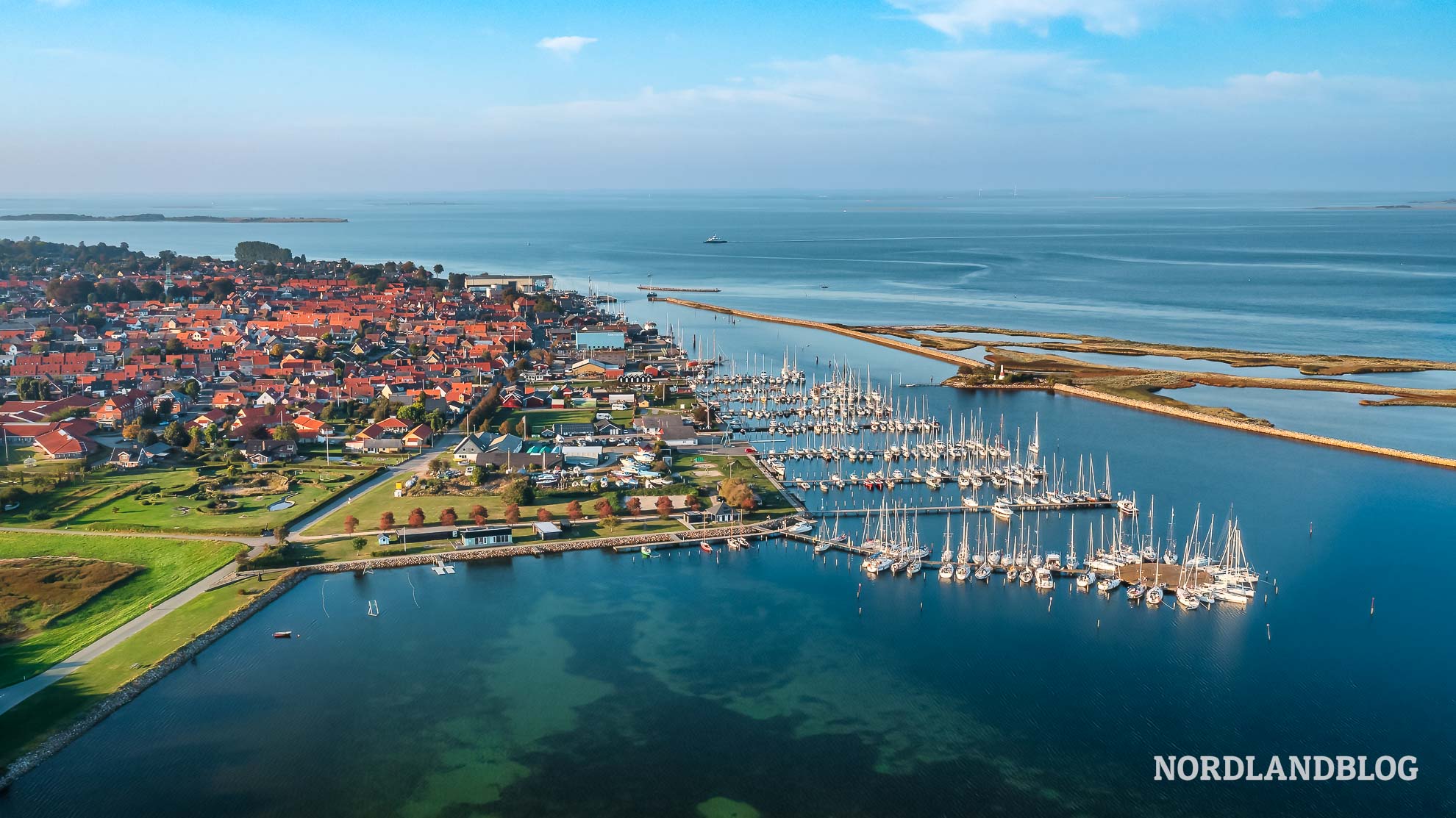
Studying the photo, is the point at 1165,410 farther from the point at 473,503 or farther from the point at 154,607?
the point at 154,607

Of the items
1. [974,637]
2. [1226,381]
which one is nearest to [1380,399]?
[1226,381]

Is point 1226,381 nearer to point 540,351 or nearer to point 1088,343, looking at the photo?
point 1088,343

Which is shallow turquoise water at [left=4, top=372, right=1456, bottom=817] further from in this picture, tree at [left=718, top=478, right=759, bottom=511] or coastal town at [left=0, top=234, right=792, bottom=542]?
coastal town at [left=0, top=234, right=792, bottom=542]


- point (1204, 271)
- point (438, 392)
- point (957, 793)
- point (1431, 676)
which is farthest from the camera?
point (1204, 271)

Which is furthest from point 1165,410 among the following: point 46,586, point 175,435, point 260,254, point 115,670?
point 260,254

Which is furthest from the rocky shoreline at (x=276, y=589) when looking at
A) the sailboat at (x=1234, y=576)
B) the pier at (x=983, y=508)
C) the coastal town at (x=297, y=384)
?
the sailboat at (x=1234, y=576)

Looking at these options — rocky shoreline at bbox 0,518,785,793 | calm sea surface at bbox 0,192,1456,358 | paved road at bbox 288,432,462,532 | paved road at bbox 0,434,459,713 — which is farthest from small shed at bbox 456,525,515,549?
calm sea surface at bbox 0,192,1456,358
